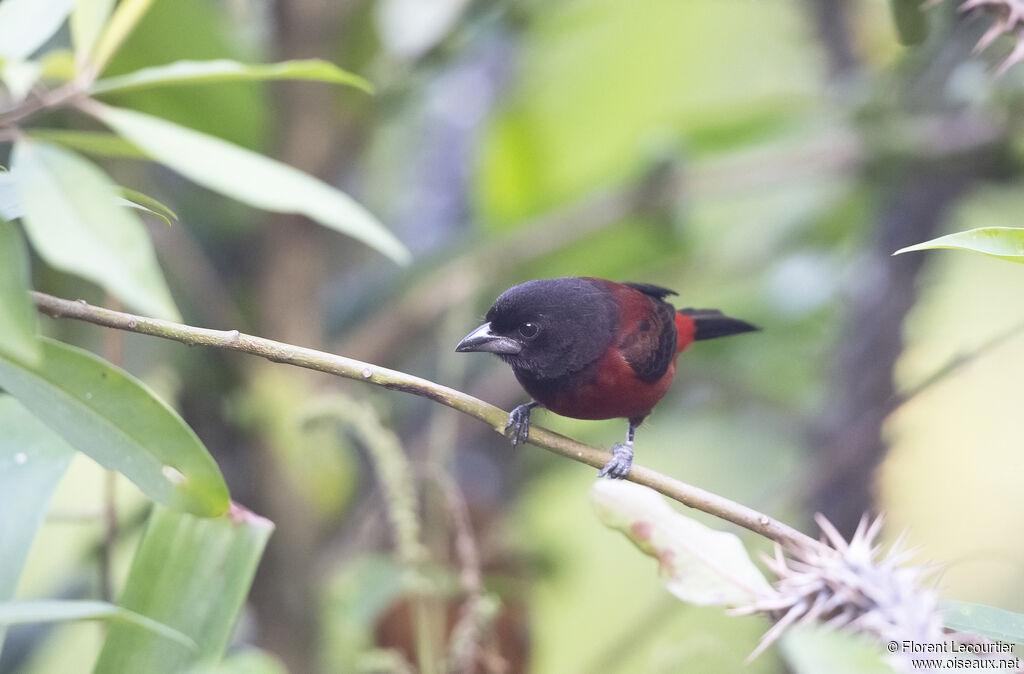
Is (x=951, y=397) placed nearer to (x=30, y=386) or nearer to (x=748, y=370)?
(x=748, y=370)

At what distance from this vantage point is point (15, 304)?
30.0 inches

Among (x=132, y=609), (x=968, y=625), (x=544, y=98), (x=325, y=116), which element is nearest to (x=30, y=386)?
(x=132, y=609)

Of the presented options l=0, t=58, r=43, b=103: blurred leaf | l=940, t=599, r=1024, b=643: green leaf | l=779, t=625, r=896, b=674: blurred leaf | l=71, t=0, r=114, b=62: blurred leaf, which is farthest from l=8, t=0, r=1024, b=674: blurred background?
l=0, t=58, r=43, b=103: blurred leaf

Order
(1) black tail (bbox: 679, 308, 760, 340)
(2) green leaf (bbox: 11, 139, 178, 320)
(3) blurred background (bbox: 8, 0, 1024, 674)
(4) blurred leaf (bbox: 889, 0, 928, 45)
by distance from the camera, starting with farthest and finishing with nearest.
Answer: (3) blurred background (bbox: 8, 0, 1024, 674) → (1) black tail (bbox: 679, 308, 760, 340) → (4) blurred leaf (bbox: 889, 0, 928, 45) → (2) green leaf (bbox: 11, 139, 178, 320)

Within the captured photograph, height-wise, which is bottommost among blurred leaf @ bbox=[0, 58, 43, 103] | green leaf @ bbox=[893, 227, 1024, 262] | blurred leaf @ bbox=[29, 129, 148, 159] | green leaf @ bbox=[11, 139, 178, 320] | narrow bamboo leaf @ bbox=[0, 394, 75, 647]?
narrow bamboo leaf @ bbox=[0, 394, 75, 647]

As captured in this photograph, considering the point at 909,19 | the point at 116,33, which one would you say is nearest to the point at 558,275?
the point at 909,19

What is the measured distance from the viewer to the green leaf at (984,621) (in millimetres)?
1012

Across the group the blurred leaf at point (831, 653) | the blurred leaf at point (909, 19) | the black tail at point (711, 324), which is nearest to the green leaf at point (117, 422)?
the blurred leaf at point (831, 653)

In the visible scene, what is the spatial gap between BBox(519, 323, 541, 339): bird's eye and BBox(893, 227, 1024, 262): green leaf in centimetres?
98

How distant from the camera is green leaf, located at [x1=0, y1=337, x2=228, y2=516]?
0.97 meters

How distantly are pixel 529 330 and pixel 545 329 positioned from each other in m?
0.03

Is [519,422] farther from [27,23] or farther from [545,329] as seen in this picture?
[27,23]

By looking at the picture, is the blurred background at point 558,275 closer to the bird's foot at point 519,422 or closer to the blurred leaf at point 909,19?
the bird's foot at point 519,422

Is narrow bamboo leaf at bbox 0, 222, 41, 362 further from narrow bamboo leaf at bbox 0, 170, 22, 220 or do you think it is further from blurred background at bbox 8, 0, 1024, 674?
blurred background at bbox 8, 0, 1024, 674
